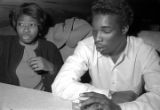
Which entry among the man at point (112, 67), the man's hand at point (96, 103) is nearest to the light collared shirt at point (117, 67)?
the man at point (112, 67)

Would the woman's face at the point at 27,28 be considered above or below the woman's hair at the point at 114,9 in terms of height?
below

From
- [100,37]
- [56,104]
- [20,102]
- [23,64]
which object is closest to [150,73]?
[100,37]

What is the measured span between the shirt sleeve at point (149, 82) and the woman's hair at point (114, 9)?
0.20m

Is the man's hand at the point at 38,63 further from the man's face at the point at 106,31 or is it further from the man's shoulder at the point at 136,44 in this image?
the man's shoulder at the point at 136,44

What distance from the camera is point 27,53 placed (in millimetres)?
1617

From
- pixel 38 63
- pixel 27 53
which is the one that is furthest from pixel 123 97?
pixel 27 53

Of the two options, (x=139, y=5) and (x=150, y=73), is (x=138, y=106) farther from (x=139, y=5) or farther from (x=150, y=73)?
(x=139, y=5)

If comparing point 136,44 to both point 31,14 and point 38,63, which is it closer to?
point 38,63

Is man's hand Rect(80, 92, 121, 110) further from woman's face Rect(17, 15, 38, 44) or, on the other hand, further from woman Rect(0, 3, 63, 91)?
woman's face Rect(17, 15, 38, 44)

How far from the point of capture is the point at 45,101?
1.01 meters

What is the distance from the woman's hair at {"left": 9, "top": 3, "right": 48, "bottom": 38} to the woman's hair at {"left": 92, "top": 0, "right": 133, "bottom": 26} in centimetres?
48

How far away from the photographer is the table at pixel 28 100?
0.96 m

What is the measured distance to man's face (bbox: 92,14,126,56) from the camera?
121cm

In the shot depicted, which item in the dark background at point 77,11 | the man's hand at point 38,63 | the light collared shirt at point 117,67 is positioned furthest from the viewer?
the dark background at point 77,11
